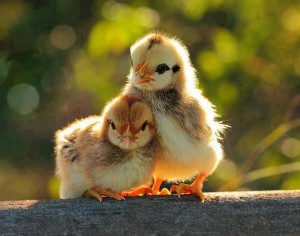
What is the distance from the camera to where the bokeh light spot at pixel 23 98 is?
9.39 feet

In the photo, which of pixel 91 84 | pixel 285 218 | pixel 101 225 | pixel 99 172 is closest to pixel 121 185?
pixel 99 172

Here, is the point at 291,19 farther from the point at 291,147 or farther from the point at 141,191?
the point at 141,191

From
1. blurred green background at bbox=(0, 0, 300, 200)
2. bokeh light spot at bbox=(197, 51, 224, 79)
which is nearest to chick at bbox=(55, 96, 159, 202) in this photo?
blurred green background at bbox=(0, 0, 300, 200)

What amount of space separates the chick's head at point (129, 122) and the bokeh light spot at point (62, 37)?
1.24 metres

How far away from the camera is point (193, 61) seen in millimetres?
2945

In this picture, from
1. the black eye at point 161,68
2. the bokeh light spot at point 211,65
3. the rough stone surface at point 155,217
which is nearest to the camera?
the rough stone surface at point 155,217

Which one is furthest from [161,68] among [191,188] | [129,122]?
[191,188]

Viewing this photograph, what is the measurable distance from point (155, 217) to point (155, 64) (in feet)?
1.29

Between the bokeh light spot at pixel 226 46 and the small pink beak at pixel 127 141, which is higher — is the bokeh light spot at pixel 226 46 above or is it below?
above

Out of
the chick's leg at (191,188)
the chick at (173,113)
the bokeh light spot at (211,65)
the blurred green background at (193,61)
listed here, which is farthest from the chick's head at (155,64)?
the bokeh light spot at (211,65)

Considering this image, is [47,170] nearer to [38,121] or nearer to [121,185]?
[38,121]

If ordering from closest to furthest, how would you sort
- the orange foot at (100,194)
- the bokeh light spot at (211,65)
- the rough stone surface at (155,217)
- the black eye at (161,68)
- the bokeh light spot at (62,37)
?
the rough stone surface at (155,217), the orange foot at (100,194), the black eye at (161,68), the bokeh light spot at (211,65), the bokeh light spot at (62,37)

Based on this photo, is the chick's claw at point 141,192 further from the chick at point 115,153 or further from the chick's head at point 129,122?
the chick's head at point 129,122

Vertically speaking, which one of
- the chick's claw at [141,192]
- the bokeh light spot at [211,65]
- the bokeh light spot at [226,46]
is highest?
the bokeh light spot at [226,46]
